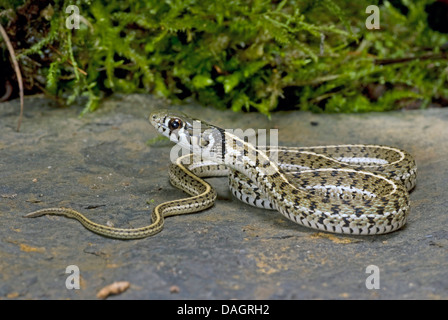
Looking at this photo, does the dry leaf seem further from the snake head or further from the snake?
the snake head

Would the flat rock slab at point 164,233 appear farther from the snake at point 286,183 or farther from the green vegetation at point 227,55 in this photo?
the green vegetation at point 227,55

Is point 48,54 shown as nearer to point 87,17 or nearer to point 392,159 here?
point 87,17

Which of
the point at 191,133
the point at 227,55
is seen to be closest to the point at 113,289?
the point at 191,133

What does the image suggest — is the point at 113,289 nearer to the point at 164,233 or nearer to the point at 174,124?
the point at 164,233

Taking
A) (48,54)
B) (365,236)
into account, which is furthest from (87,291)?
(48,54)

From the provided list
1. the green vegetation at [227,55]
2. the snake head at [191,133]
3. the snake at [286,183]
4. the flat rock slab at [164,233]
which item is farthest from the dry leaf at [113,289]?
the green vegetation at [227,55]

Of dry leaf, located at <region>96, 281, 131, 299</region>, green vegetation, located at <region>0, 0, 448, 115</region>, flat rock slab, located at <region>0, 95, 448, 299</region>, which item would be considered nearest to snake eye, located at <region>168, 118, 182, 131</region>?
flat rock slab, located at <region>0, 95, 448, 299</region>

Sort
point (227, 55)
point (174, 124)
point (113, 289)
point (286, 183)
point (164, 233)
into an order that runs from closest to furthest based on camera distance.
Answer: point (113, 289)
point (164, 233)
point (286, 183)
point (174, 124)
point (227, 55)
